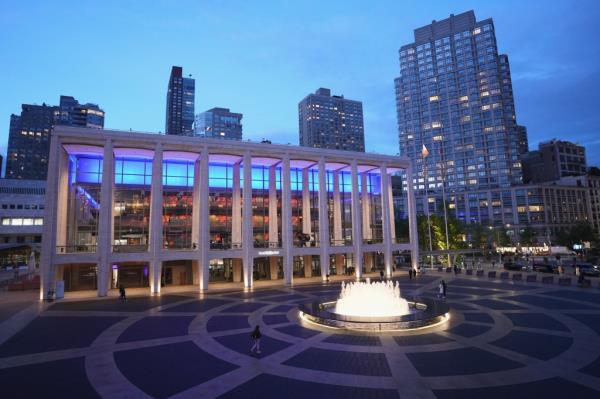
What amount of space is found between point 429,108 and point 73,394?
21034cm

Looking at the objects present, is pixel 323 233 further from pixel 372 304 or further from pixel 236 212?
pixel 372 304

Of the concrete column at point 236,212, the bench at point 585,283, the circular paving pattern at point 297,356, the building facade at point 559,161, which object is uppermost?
the building facade at point 559,161

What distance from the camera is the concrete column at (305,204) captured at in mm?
62781

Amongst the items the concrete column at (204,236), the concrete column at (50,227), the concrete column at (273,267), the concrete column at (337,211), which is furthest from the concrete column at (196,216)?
the concrete column at (337,211)

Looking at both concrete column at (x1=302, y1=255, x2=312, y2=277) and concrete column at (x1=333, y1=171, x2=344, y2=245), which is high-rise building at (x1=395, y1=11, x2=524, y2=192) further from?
concrete column at (x1=302, y1=255, x2=312, y2=277)

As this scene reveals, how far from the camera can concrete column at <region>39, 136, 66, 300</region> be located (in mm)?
39531

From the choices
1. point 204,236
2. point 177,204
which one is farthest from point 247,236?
point 177,204

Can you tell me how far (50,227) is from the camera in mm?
40125

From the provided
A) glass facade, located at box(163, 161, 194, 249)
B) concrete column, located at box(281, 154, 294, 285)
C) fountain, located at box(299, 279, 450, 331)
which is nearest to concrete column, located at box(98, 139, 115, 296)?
glass facade, located at box(163, 161, 194, 249)

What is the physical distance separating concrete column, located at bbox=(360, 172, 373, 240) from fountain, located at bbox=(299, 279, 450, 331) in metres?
36.6

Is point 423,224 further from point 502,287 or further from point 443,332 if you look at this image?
point 443,332

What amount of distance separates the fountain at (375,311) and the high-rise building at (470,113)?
517 feet

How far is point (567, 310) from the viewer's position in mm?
27859

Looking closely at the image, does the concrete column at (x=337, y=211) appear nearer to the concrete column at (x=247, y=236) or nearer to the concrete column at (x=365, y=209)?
the concrete column at (x=365, y=209)
